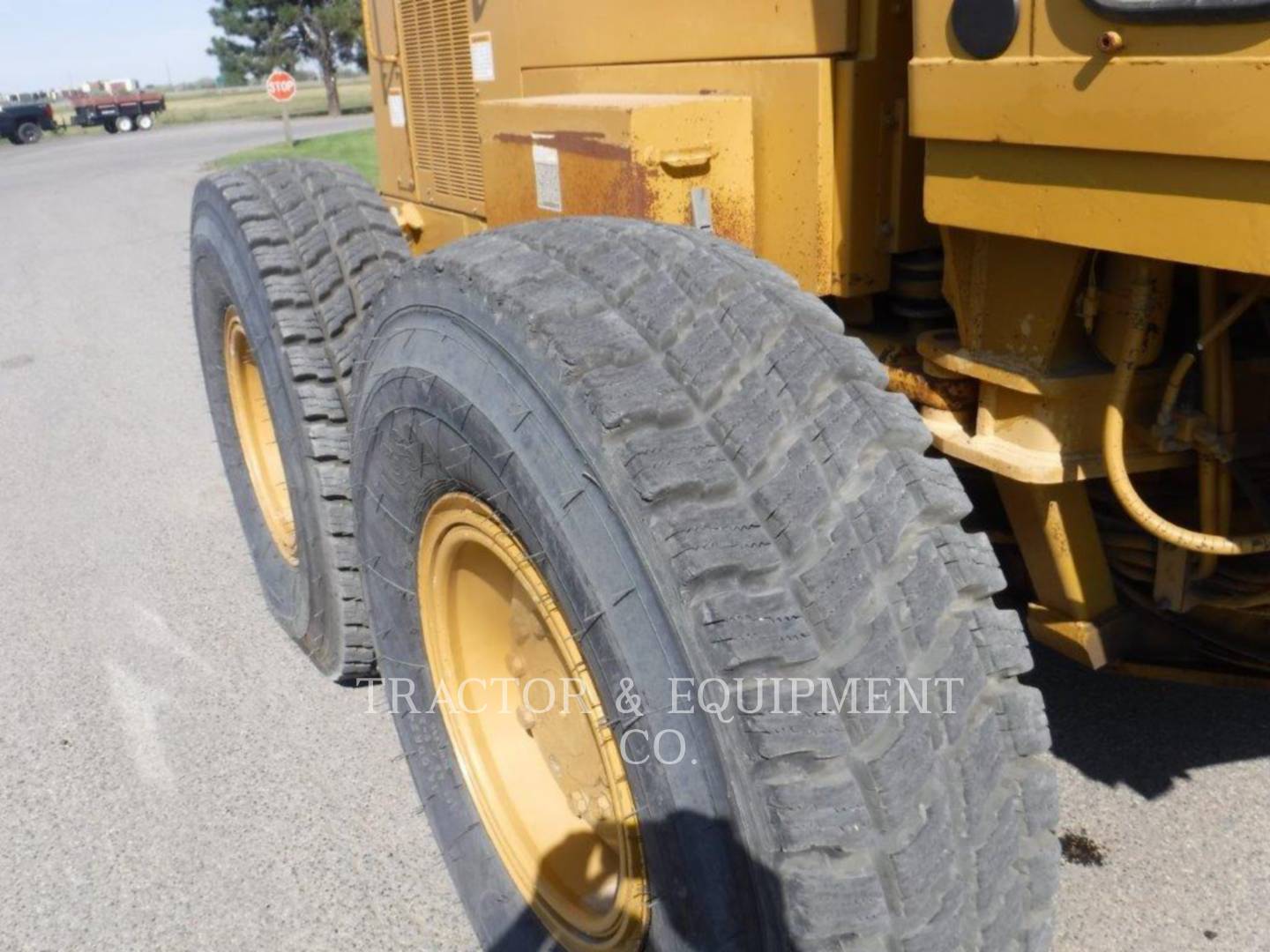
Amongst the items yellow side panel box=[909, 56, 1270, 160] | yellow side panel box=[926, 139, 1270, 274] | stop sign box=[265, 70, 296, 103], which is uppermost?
yellow side panel box=[909, 56, 1270, 160]

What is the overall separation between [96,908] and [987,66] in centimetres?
241

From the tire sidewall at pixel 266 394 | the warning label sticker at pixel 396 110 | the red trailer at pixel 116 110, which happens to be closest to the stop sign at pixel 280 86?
the warning label sticker at pixel 396 110

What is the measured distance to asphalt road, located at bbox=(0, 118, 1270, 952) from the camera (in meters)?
2.47

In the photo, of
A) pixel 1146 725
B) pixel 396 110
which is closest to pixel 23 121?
pixel 396 110

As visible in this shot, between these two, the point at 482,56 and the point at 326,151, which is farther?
the point at 326,151

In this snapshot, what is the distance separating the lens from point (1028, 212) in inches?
60.3

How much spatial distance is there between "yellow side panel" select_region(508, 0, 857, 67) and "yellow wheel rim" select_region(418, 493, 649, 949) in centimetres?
92

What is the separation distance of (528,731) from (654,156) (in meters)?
1.07

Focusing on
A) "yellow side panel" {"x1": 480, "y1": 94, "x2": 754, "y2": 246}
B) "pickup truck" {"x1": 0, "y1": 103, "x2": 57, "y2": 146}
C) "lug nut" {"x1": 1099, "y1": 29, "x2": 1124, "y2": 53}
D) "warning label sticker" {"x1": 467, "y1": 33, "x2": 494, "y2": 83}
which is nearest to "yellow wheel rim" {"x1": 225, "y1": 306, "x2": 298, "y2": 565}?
"warning label sticker" {"x1": 467, "y1": 33, "x2": 494, "y2": 83}

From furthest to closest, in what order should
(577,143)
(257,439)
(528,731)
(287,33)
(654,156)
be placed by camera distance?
(287,33), (257,439), (528,731), (577,143), (654,156)

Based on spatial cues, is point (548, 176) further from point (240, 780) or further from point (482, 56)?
point (240, 780)

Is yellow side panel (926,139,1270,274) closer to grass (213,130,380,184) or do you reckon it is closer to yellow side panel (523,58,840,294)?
yellow side panel (523,58,840,294)

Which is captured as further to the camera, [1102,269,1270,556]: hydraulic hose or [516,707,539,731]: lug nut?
[516,707,539,731]: lug nut

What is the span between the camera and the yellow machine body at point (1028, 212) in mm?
1342
